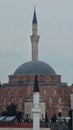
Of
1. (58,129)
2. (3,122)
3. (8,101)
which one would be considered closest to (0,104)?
(8,101)

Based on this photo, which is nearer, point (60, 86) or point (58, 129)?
point (58, 129)

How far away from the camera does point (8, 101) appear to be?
124688mm

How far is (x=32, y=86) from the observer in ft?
405

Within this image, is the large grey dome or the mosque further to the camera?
the large grey dome

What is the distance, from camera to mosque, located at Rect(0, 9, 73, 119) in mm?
122562

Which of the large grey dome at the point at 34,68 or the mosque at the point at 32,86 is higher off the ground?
→ the large grey dome at the point at 34,68

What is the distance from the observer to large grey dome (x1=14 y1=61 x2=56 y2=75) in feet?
409

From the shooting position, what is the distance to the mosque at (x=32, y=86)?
122562 millimetres

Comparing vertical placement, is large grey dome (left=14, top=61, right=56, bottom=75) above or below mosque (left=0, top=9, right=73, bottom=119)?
above

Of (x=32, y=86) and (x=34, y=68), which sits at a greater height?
(x=34, y=68)

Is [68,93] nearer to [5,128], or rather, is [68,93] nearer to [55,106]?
[55,106]

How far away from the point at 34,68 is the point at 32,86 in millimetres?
3205

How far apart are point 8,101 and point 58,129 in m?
37.2

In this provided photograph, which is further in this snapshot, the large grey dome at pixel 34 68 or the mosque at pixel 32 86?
the large grey dome at pixel 34 68
